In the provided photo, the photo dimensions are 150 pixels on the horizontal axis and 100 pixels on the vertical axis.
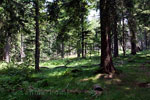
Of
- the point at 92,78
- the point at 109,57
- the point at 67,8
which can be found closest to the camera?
the point at 92,78

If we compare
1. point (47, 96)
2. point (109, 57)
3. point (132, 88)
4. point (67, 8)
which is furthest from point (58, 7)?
point (132, 88)

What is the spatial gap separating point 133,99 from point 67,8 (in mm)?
7939

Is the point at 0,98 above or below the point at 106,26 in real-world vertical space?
below

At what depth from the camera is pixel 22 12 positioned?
29.7 ft

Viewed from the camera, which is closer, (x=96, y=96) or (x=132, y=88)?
(x=96, y=96)

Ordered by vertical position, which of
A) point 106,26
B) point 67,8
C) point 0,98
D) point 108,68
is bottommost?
point 0,98

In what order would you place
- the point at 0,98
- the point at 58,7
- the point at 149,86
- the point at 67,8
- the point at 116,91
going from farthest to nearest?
1. the point at 67,8
2. the point at 58,7
3. the point at 149,86
4. the point at 116,91
5. the point at 0,98

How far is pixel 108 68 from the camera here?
8.54 m

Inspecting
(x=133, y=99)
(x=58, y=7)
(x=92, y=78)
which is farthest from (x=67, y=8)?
(x=133, y=99)

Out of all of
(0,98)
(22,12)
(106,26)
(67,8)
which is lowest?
(0,98)

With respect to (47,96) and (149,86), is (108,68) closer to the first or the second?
(149,86)

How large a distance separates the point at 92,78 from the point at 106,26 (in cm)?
342

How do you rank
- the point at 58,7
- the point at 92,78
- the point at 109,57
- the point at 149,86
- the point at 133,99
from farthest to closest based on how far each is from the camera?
the point at 58,7 → the point at 109,57 → the point at 92,78 → the point at 149,86 → the point at 133,99

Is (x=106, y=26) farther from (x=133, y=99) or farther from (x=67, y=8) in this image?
(x=133, y=99)
